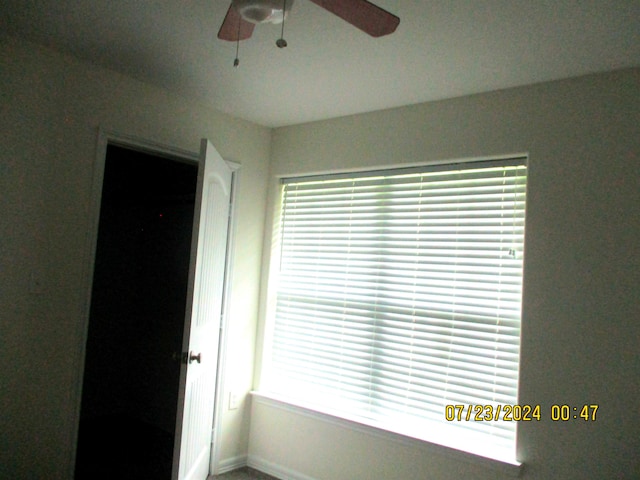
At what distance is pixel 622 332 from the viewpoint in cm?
215

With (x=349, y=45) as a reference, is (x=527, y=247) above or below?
below

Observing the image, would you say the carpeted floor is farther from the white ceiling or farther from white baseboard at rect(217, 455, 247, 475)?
the white ceiling

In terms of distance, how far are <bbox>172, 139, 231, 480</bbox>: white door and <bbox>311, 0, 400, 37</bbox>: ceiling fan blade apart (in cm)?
124

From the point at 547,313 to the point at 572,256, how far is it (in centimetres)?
30

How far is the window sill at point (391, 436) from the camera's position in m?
2.37

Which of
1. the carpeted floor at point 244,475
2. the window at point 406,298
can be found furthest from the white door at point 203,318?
the window at point 406,298

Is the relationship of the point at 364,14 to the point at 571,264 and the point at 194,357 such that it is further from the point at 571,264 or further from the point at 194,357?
the point at 194,357

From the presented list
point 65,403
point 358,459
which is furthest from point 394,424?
point 65,403

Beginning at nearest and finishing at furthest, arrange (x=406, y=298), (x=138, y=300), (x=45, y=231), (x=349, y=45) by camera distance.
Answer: (x=349, y=45) < (x=45, y=231) < (x=406, y=298) < (x=138, y=300)

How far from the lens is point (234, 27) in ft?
5.35

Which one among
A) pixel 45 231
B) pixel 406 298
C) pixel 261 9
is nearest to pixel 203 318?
pixel 45 231

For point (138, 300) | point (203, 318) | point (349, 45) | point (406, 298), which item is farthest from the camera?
point (138, 300)

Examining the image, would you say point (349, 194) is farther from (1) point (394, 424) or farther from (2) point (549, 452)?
(2) point (549, 452)

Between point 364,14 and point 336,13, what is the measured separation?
0.28 ft
